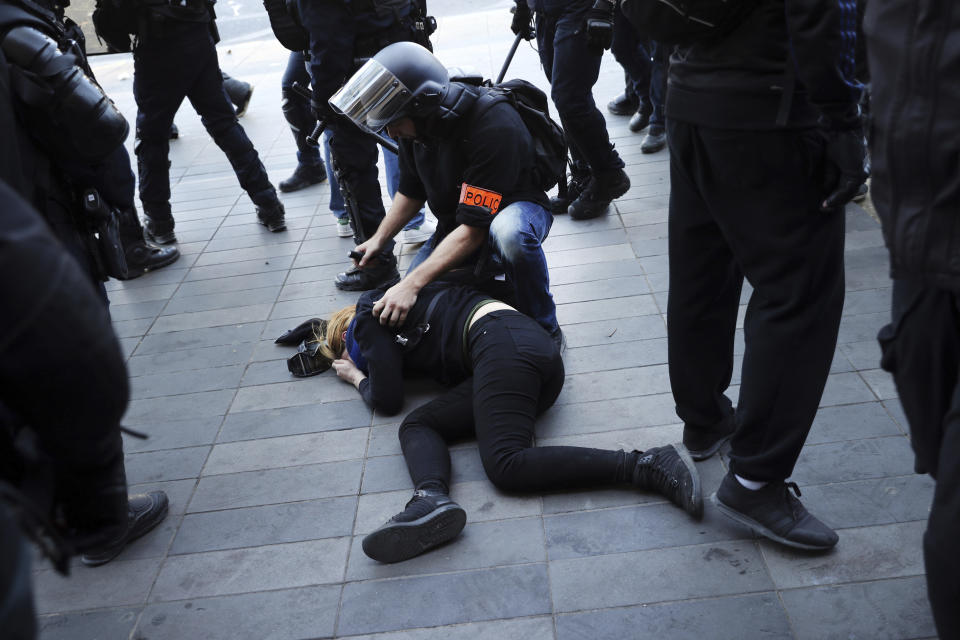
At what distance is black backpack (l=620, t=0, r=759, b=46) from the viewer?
→ 6.85ft

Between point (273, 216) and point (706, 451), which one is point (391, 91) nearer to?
point (706, 451)

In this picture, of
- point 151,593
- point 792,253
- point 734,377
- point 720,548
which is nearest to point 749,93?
point 792,253

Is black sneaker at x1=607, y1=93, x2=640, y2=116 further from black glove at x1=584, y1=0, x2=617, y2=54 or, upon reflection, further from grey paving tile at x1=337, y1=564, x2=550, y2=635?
grey paving tile at x1=337, y1=564, x2=550, y2=635

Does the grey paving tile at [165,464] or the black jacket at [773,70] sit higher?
the black jacket at [773,70]

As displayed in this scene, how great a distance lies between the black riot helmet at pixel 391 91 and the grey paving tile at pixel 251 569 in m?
1.56

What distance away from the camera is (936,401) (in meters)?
1.60

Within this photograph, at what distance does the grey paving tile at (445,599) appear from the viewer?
2.40 m

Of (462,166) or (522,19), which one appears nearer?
(462,166)

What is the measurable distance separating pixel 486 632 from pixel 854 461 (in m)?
1.24

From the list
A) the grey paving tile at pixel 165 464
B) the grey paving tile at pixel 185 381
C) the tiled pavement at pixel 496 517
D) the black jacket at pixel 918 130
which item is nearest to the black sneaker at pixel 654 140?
the tiled pavement at pixel 496 517

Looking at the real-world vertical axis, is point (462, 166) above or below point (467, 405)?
above

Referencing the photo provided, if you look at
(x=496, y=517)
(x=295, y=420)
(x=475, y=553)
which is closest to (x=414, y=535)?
(x=475, y=553)

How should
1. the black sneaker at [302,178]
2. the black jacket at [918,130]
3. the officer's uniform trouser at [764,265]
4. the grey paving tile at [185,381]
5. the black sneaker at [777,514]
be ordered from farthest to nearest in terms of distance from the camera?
the black sneaker at [302,178] < the grey paving tile at [185,381] < the black sneaker at [777,514] < the officer's uniform trouser at [764,265] < the black jacket at [918,130]

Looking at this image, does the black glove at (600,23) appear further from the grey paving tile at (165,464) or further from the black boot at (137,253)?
the grey paving tile at (165,464)
